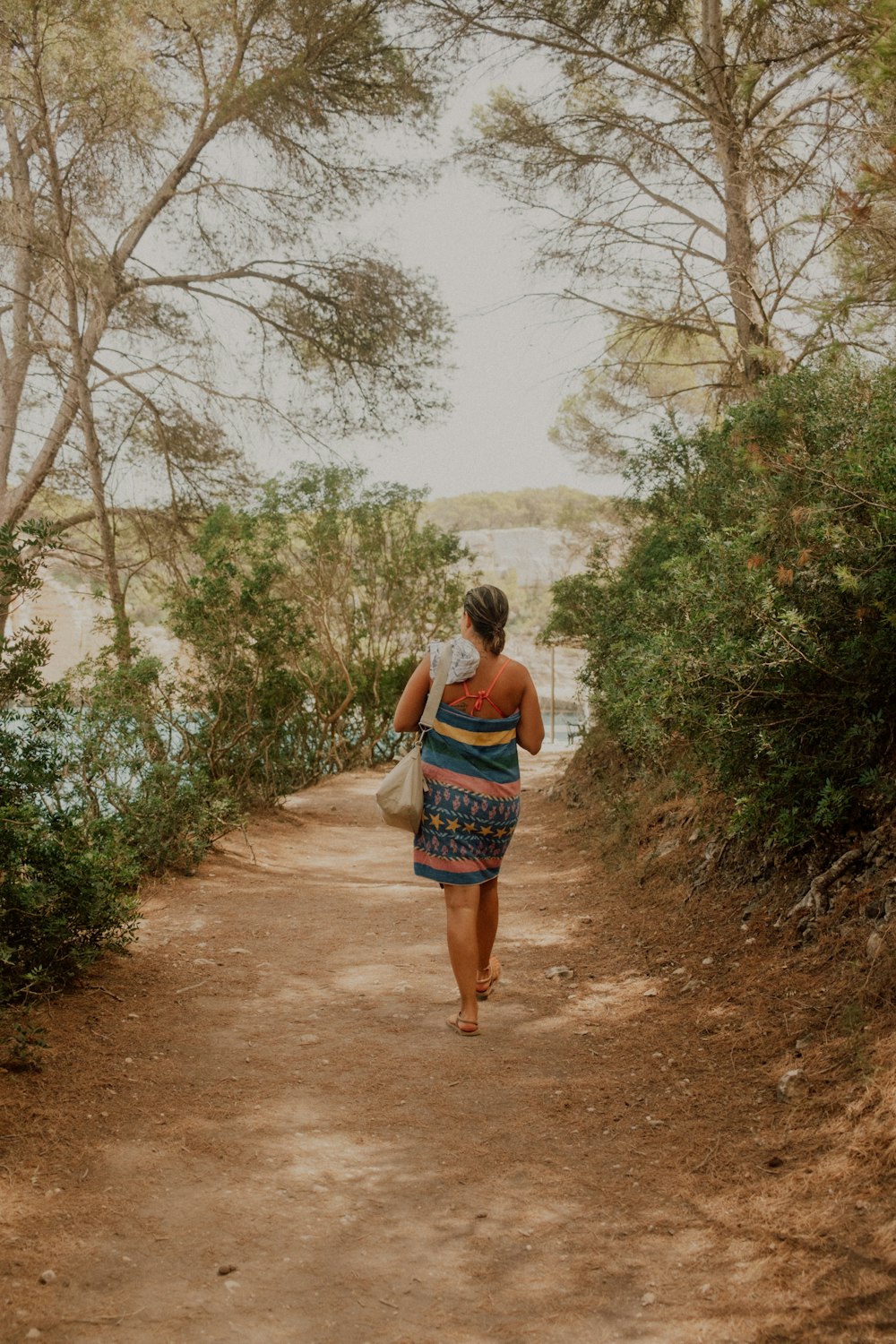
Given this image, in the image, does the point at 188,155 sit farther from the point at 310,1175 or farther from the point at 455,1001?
the point at 310,1175

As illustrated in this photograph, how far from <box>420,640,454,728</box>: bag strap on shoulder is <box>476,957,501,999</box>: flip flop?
1230 mm

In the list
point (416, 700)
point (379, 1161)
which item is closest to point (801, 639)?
point (416, 700)

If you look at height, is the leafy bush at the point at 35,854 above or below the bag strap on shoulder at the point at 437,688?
below

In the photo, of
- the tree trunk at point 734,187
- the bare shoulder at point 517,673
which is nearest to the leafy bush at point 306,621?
the tree trunk at point 734,187

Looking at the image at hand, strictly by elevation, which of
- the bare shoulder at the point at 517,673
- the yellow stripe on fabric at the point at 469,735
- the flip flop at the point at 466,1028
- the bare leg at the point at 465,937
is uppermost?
the bare shoulder at the point at 517,673

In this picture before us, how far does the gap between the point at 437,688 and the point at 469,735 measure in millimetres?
223

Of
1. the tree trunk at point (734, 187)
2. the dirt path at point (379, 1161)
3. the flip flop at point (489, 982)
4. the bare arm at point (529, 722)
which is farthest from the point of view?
the tree trunk at point (734, 187)

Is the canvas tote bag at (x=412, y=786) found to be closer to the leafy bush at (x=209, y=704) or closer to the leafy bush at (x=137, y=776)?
the leafy bush at (x=209, y=704)

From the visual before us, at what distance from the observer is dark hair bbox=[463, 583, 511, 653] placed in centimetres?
396

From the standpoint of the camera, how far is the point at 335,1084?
3539 mm

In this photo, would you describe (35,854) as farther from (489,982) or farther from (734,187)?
(734,187)

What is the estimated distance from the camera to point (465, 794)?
13.1 feet

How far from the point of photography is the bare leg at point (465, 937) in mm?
3979

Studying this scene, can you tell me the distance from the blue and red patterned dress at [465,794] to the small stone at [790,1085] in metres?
1.28
